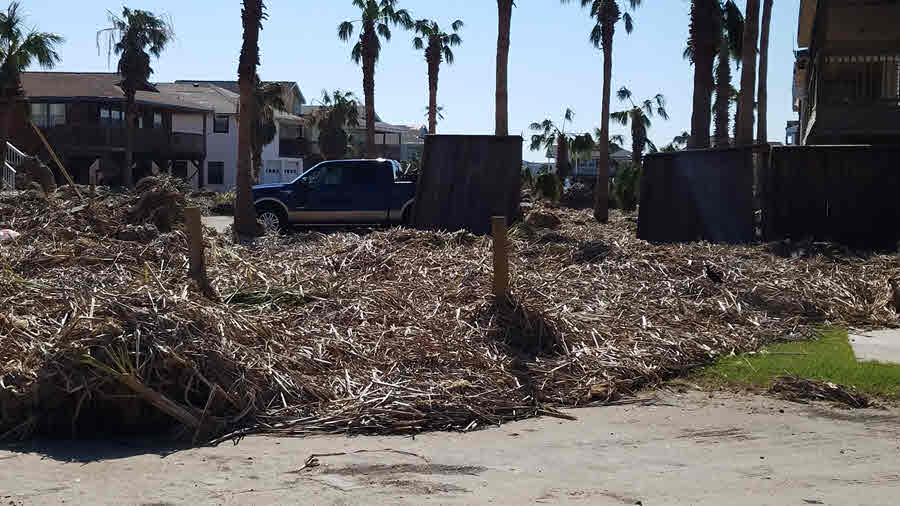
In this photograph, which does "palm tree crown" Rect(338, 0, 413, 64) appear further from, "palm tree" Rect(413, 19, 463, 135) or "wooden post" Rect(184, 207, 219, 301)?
"wooden post" Rect(184, 207, 219, 301)

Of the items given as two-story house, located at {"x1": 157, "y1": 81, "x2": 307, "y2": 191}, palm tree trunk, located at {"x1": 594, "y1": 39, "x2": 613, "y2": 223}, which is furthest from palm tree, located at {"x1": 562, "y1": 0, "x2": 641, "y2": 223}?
two-story house, located at {"x1": 157, "y1": 81, "x2": 307, "y2": 191}

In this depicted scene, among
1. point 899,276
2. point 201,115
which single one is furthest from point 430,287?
point 201,115

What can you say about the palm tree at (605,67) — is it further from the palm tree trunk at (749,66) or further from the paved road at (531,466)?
the paved road at (531,466)

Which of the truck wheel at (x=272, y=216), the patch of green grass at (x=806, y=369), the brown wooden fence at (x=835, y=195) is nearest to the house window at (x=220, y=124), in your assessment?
the truck wheel at (x=272, y=216)

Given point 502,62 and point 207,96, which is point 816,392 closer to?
point 502,62

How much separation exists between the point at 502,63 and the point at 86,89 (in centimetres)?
3169

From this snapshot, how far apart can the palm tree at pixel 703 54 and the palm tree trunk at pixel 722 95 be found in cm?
519

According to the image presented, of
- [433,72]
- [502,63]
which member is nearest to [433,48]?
[433,72]

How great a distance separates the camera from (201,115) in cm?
5875

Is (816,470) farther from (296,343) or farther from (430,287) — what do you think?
(430,287)

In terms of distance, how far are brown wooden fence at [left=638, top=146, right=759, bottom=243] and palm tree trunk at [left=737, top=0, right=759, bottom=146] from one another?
7.45 m

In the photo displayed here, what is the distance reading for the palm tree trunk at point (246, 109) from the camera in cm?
2353

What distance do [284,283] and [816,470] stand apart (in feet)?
18.6

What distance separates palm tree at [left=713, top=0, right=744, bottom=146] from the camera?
31.7 meters
